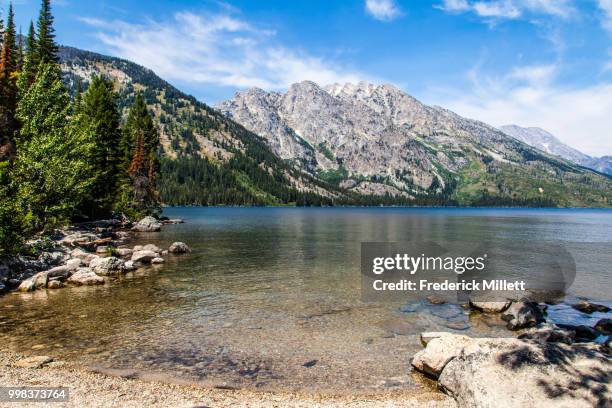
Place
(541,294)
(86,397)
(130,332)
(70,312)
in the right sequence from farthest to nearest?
(541,294) < (70,312) < (130,332) < (86,397)

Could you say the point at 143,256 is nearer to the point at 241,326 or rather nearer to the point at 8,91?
the point at 241,326

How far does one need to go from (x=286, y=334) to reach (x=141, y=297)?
14.0 metres

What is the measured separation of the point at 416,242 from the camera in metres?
78.4

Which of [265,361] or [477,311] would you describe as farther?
[477,311]

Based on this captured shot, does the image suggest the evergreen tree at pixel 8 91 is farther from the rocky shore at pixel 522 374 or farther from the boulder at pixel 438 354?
the rocky shore at pixel 522 374

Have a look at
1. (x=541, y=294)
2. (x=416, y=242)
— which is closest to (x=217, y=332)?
(x=541, y=294)

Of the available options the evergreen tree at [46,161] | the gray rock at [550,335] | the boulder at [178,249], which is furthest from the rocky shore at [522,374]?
the boulder at [178,249]

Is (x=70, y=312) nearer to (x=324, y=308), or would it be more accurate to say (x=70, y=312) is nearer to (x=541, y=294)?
(x=324, y=308)

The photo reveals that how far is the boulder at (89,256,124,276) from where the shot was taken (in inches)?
1433

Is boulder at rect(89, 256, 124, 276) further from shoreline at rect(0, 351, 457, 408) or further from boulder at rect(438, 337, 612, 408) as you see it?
boulder at rect(438, 337, 612, 408)

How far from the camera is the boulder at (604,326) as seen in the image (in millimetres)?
24039

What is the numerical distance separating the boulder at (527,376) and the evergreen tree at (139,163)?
85.8 metres

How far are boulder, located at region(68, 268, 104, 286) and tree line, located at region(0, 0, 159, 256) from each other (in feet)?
16.6

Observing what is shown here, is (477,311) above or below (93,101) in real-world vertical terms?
below
